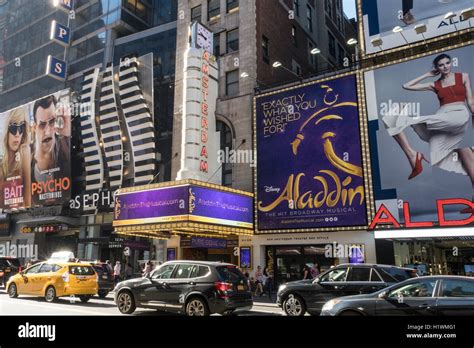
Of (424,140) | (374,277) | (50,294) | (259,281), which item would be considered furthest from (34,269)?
(424,140)

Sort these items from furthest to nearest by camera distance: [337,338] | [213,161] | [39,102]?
[39,102], [213,161], [337,338]

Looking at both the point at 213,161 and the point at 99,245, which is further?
the point at 99,245

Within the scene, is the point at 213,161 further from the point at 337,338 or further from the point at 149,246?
the point at 337,338

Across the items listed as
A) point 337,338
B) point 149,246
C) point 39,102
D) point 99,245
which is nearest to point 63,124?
point 39,102

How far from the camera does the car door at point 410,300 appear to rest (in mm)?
8203

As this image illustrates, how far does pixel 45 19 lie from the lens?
53.2 meters

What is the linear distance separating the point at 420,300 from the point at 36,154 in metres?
39.2

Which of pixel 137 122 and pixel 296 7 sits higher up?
pixel 296 7

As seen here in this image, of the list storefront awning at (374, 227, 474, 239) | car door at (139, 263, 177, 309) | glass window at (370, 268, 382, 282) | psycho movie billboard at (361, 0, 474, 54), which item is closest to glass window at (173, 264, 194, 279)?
car door at (139, 263, 177, 309)

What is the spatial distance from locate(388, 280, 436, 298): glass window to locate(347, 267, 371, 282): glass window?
3.47m

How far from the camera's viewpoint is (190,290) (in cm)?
1198

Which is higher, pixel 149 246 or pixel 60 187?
pixel 60 187

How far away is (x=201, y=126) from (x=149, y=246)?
9626 millimetres

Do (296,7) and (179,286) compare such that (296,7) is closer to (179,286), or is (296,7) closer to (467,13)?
(467,13)
